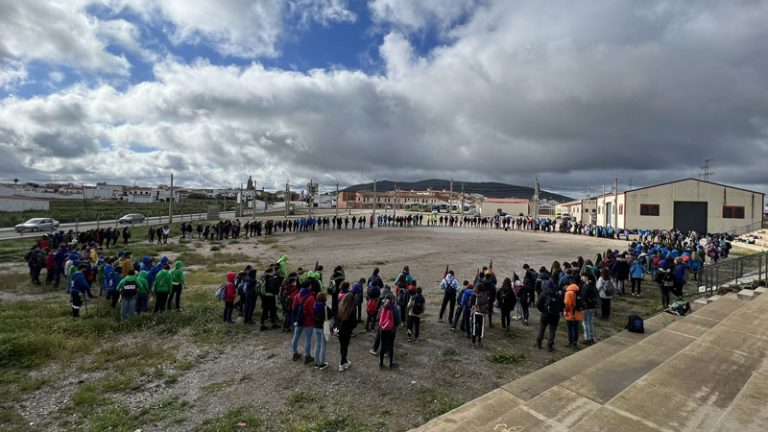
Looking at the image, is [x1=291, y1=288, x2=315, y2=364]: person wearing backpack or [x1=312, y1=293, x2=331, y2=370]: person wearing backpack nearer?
[x1=312, y1=293, x2=331, y2=370]: person wearing backpack

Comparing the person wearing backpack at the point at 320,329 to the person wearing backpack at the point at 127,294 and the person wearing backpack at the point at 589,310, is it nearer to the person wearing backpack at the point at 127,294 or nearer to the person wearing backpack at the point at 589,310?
the person wearing backpack at the point at 127,294

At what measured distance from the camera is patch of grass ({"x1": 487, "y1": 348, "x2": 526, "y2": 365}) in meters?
8.05

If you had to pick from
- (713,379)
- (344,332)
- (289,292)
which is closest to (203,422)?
(344,332)

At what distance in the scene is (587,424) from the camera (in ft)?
15.1

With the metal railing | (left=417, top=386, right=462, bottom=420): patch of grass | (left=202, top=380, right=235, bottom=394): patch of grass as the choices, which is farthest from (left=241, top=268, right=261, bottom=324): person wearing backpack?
the metal railing

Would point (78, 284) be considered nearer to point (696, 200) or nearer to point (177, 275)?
point (177, 275)

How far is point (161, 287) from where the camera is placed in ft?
35.5

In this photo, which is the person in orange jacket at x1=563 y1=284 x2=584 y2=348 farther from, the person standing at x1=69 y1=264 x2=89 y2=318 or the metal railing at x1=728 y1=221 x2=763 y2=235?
Result: the metal railing at x1=728 y1=221 x2=763 y2=235

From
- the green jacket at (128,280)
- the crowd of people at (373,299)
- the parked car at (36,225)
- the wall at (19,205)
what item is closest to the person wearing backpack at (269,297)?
the crowd of people at (373,299)

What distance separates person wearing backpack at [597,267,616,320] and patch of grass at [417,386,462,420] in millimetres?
7105

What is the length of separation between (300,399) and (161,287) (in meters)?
6.92

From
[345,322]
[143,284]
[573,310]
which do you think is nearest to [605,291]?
[573,310]

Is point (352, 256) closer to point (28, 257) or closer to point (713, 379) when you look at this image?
point (28, 257)

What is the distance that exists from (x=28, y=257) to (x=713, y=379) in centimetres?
2216
